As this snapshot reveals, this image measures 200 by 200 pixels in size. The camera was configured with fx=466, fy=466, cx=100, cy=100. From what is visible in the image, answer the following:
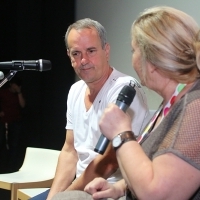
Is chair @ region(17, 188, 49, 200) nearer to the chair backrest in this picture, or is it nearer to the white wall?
the chair backrest

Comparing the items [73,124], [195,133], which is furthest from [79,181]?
[195,133]

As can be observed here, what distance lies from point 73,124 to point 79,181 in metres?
0.38

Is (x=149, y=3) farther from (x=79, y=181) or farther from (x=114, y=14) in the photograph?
(x=79, y=181)

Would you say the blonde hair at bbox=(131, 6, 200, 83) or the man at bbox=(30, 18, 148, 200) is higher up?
the blonde hair at bbox=(131, 6, 200, 83)

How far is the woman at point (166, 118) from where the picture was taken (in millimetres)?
1185

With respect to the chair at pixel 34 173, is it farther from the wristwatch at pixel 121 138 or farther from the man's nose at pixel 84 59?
the wristwatch at pixel 121 138

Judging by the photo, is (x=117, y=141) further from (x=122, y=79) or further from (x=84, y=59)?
(x=84, y=59)

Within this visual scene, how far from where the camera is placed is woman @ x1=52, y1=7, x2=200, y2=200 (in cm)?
118

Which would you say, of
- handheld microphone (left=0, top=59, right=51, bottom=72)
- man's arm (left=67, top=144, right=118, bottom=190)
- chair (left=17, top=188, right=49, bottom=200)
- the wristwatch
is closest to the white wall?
chair (left=17, top=188, right=49, bottom=200)

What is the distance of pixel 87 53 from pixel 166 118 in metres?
1.01

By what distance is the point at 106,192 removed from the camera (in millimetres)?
1560

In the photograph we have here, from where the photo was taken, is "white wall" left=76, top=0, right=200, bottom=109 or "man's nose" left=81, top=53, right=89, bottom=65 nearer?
"man's nose" left=81, top=53, right=89, bottom=65

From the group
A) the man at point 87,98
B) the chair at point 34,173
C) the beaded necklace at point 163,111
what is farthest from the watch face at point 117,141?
the chair at point 34,173

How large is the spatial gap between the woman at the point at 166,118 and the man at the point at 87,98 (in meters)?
0.64
